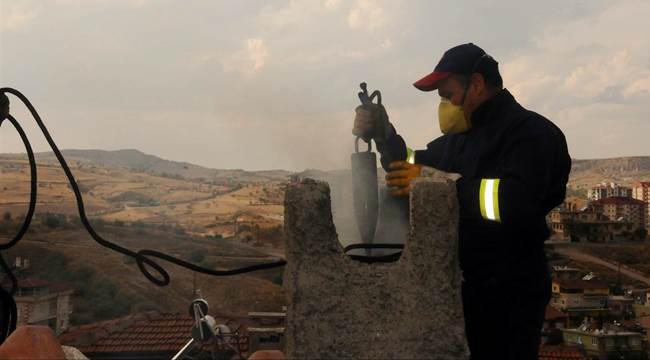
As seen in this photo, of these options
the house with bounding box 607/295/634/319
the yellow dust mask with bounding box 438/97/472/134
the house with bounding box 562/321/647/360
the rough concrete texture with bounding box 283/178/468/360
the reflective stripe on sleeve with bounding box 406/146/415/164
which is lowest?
the house with bounding box 562/321/647/360

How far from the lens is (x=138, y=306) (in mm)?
17922

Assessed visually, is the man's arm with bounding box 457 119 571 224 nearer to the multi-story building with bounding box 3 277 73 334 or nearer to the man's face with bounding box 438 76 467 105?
the man's face with bounding box 438 76 467 105

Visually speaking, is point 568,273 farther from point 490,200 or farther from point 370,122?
point 490,200

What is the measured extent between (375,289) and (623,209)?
1792 centimetres

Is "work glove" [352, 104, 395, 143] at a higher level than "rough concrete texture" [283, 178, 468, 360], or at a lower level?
higher

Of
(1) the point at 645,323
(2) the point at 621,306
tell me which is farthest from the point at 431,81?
(2) the point at 621,306

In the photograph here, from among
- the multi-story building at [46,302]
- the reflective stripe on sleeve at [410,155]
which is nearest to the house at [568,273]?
the multi-story building at [46,302]

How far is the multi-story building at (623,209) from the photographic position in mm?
17656

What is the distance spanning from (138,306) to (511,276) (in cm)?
1620

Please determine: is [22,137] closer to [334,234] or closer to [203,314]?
[203,314]

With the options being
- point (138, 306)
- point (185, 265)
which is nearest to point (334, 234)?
point (185, 265)

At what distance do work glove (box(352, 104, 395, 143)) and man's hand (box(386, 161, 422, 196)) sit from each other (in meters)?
0.41

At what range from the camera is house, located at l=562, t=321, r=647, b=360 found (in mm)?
14164

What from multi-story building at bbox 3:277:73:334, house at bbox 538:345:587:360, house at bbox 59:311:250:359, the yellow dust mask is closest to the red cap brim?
the yellow dust mask
